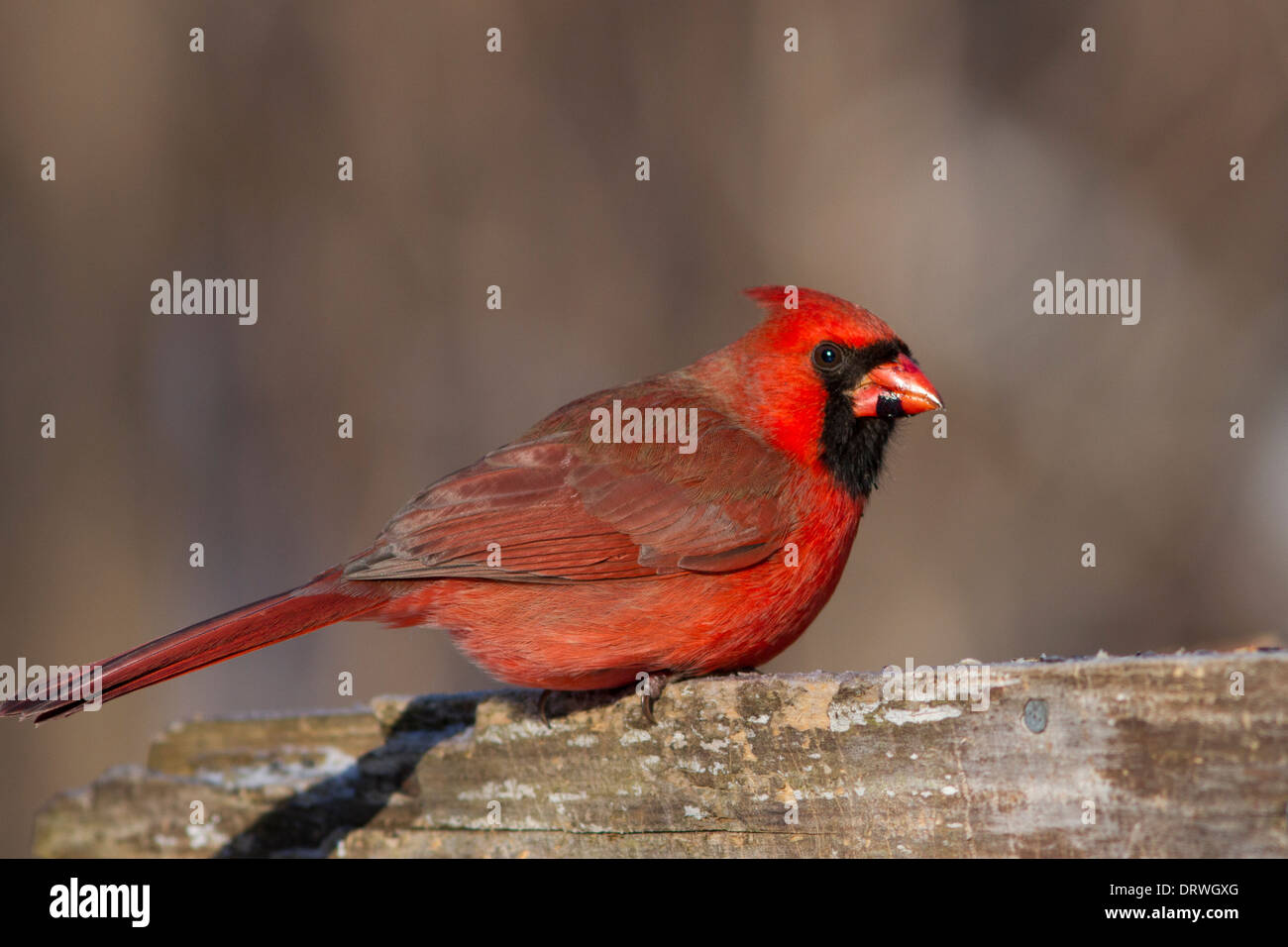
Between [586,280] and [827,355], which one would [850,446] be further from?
[586,280]

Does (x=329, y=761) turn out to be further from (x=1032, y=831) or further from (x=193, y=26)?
(x=193, y=26)

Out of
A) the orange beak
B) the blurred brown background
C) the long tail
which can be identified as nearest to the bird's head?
the orange beak

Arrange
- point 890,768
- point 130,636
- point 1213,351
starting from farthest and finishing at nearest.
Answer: point 130,636 → point 1213,351 → point 890,768

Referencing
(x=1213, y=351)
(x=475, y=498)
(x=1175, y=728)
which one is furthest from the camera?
(x=1213, y=351)

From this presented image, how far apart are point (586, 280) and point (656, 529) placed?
3.03 m

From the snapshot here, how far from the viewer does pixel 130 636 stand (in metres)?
5.73

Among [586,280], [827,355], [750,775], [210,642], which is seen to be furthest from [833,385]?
[586,280]

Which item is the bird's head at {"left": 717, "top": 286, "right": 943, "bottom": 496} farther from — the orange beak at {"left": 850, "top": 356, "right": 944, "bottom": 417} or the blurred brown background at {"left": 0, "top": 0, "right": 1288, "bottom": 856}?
the blurred brown background at {"left": 0, "top": 0, "right": 1288, "bottom": 856}

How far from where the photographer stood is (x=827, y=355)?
317cm

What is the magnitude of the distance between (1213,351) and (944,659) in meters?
1.64

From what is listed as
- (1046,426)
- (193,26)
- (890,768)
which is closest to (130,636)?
(193,26)

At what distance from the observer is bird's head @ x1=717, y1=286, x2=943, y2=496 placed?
10.3 feet

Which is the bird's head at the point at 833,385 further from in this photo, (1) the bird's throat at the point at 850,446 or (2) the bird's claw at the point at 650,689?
(2) the bird's claw at the point at 650,689

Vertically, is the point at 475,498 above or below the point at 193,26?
below
